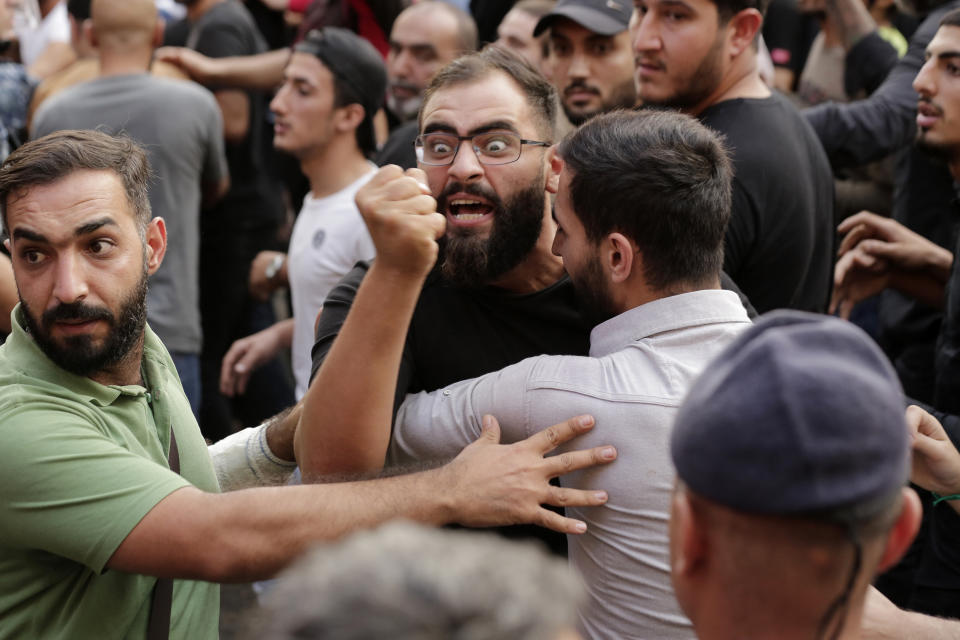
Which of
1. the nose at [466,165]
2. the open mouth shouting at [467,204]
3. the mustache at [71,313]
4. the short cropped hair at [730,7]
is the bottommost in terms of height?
the open mouth shouting at [467,204]

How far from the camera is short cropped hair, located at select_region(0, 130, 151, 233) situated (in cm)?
231

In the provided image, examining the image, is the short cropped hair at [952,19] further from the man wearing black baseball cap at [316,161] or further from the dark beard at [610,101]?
the man wearing black baseball cap at [316,161]

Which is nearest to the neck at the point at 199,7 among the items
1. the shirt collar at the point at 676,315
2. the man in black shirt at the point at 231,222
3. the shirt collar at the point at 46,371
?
the man in black shirt at the point at 231,222

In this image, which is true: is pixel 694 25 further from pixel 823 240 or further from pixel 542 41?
pixel 542 41

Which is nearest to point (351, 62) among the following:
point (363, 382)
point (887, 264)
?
point (887, 264)

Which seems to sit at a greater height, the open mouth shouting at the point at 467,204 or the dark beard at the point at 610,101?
the open mouth shouting at the point at 467,204

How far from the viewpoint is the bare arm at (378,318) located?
2074 mm

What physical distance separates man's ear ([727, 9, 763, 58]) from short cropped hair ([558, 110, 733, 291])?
1630 mm

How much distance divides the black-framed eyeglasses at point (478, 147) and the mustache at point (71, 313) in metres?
0.96

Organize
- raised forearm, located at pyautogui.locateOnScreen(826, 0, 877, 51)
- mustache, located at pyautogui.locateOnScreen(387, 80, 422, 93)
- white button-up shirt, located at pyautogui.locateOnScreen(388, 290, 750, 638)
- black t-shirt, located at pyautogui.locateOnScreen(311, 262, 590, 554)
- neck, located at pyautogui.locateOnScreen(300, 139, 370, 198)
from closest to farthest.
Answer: white button-up shirt, located at pyautogui.locateOnScreen(388, 290, 750, 638) < black t-shirt, located at pyautogui.locateOnScreen(311, 262, 590, 554) < neck, located at pyautogui.locateOnScreen(300, 139, 370, 198) < raised forearm, located at pyautogui.locateOnScreen(826, 0, 877, 51) < mustache, located at pyautogui.locateOnScreen(387, 80, 422, 93)

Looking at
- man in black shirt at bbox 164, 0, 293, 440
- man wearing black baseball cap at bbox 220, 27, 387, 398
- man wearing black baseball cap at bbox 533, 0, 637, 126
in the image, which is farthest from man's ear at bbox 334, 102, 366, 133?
man in black shirt at bbox 164, 0, 293, 440

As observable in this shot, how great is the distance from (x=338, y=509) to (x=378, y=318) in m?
0.38

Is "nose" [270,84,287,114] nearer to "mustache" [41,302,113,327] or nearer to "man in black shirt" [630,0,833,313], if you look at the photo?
"man in black shirt" [630,0,833,313]

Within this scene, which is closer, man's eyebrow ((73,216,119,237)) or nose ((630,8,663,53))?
man's eyebrow ((73,216,119,237))
